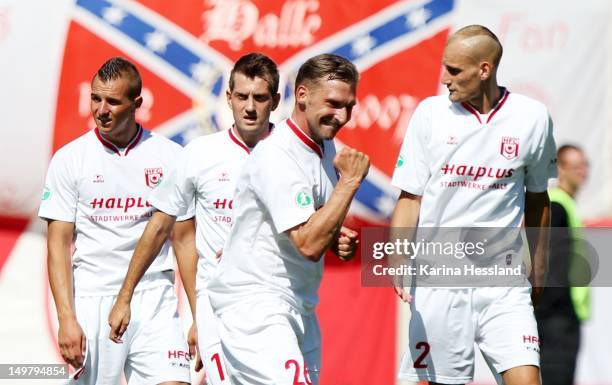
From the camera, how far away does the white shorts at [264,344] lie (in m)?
5.55

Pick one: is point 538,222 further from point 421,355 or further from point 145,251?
point 145,251

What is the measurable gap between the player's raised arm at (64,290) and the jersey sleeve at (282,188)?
1.81m

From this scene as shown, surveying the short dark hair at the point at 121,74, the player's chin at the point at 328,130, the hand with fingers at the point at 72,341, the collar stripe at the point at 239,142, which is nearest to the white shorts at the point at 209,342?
the hand with fingers at the point at 72,341

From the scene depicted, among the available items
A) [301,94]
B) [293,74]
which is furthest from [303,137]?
[293,74]

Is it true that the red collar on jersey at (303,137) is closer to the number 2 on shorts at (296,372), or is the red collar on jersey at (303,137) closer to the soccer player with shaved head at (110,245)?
the number 2 on shorts at (296,372)

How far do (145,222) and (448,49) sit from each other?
6.20 feet

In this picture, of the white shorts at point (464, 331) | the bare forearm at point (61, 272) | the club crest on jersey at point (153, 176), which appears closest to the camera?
the white shorts at point (464, 331)

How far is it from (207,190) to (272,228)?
4.89ft

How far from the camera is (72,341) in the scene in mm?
6930

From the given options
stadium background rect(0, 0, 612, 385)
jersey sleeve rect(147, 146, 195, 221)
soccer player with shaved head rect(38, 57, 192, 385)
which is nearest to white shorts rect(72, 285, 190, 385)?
soccer player with shaved head rect(38, 57, 192, 385)

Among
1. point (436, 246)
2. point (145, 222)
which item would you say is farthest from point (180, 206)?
point (436, 246)

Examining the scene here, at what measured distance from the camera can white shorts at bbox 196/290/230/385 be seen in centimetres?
673

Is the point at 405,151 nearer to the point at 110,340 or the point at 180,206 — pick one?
the point at 180,206

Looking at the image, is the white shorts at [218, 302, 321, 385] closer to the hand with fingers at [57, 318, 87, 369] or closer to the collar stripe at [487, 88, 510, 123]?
the hand with fingers at [57, 318, 87, 369]
